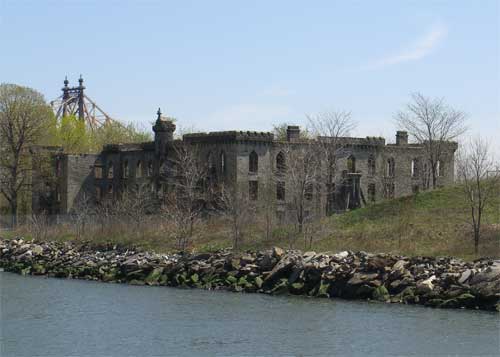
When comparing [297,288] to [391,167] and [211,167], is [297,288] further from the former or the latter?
[391,167]

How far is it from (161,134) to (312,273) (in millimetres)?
31986

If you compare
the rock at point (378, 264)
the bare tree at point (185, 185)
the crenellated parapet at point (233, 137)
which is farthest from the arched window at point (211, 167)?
the rock at point (378, 264)

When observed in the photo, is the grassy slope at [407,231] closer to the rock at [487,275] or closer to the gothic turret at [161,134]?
the rock at [487,275]

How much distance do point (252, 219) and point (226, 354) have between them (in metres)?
27.8

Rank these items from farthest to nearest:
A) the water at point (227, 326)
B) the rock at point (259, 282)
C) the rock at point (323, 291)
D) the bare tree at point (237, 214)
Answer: the bare tree at point (237, 214) → the rock at point (259, 282) → the rock at point (323, 291) → the water at point (227, 326)

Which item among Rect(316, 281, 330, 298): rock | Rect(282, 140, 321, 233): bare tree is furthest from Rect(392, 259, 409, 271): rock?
Rect(282, 140, 321, 233): bare tree

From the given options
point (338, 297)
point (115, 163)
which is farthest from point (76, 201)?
point (338, 297)

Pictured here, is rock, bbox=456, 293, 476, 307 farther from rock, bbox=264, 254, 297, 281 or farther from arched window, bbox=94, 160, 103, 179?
arched window, bbox=94, 160, 103, 179

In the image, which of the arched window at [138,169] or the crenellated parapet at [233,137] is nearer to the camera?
the crenellated parapet at [233,137]

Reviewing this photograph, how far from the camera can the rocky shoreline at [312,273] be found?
34406mm

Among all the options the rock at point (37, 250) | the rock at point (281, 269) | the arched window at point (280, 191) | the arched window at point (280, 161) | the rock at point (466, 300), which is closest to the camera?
the rock at point (466, 300)

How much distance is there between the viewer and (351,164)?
68375 millimetres

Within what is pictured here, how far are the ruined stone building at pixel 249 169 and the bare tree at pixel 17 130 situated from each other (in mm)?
2341

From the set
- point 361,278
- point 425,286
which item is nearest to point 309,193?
point 361,278
